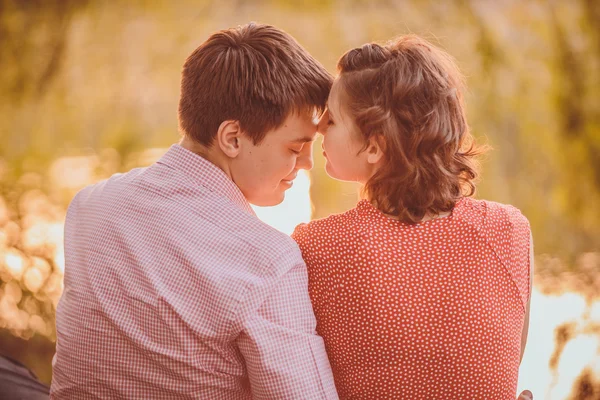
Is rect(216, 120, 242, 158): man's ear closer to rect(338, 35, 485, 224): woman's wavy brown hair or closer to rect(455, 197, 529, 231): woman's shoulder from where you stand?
rect(338, 35, 485, 224): woman's wavy brown hair

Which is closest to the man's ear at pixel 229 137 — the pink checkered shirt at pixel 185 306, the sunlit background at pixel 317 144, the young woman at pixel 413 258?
the pink checkered shirt at pixel 185 306

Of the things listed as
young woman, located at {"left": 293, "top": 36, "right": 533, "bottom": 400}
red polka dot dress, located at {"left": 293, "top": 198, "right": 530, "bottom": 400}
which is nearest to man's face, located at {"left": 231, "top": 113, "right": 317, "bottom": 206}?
young woman, located at {"left": 293, "top": 36, "right": 533, "bottom": 400}

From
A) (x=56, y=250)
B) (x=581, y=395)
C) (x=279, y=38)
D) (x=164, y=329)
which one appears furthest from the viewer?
(x=56, y=250)

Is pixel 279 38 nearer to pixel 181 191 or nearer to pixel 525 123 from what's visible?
pixel 181 191

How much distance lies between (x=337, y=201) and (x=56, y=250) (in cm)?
127

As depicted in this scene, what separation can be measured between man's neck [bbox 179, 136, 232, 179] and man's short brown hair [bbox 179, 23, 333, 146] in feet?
0.05

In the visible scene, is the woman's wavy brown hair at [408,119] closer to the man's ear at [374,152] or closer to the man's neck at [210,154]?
the man's ear at [374,152]

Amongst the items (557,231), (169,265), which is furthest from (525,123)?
(169,265)

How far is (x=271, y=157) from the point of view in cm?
152

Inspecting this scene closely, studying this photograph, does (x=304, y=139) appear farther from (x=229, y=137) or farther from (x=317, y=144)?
(x=317, y=144)

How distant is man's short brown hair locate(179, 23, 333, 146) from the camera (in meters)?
1.46

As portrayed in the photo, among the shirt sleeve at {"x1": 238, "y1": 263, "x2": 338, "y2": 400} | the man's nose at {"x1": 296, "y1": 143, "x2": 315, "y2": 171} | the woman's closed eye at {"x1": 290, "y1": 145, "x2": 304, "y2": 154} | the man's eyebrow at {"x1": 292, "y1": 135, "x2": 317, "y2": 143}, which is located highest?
the man's eyebrow at {"x1": 292, "y1": 135, "x2": 317, "y2": 143}

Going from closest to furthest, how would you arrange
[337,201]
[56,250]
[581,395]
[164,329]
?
[164,329] → [581,395] → [337,201] → [56,250]

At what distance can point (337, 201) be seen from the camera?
2742mm
